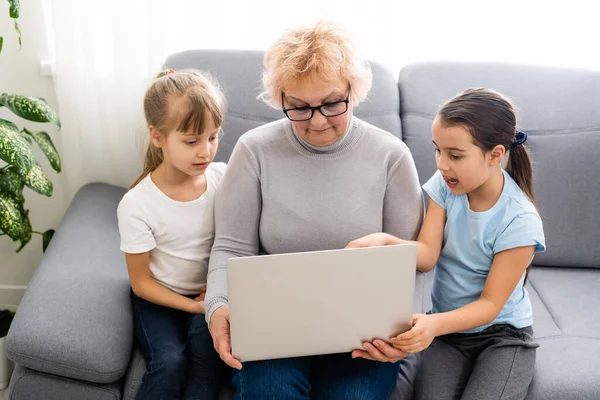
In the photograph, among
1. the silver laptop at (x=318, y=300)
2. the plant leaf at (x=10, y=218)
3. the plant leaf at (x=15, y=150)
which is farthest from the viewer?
the plant leaf at (x=10, y=218)

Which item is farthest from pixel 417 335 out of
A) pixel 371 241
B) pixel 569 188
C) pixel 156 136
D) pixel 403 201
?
pixel 569 188

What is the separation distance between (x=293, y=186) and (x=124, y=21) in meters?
0.92

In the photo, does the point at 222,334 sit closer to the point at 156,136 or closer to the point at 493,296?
the point at 156,136

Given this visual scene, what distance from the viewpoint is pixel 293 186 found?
4.90ft

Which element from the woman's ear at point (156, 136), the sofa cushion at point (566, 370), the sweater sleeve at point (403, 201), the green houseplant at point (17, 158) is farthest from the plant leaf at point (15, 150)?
the sofa cushion at point (566, 370)

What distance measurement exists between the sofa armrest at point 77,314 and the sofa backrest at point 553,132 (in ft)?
3.06

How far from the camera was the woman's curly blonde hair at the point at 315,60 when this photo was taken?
1.33 m

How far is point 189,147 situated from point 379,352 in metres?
0.62

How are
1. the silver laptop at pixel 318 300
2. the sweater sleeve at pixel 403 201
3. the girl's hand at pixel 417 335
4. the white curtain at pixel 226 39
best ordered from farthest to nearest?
the white curtain at pixel 226 39 < the sweater sleeve at pixel 403 201 < the girl's hand at pixel 417 335 < the silver laptop at pixel 318 300

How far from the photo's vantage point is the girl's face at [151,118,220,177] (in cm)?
147

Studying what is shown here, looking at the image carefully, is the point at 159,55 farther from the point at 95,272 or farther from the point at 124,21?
the point at 95,272

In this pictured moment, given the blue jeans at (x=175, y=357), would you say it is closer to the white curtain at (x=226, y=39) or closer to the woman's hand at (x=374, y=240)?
the woman's hand at (x=374, y=240)

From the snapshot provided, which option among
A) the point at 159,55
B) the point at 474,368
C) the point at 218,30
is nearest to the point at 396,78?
the point at 218,30

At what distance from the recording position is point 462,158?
53.8 inches
